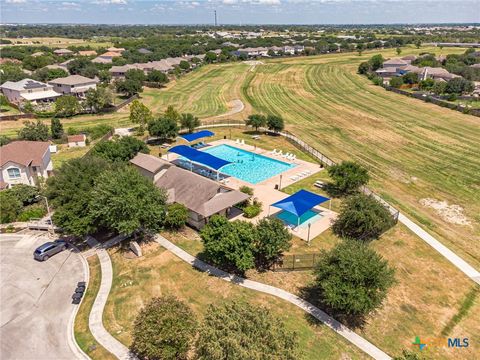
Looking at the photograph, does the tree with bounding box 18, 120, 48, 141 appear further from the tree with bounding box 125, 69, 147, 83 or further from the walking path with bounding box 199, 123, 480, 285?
the walking path with bounding box 199, 123, 480, 285

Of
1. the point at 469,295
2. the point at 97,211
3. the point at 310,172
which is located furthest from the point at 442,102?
the point at 97,211

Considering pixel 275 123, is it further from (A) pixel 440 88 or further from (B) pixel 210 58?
(B) pixel 210 58

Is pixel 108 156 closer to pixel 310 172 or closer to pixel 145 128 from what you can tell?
pixel 145 128

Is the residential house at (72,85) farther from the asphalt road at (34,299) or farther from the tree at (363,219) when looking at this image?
the tree at (363,219)

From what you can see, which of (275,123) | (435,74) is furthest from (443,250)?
(435,74)


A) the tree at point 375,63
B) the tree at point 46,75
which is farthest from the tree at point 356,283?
the tree at point 375,63

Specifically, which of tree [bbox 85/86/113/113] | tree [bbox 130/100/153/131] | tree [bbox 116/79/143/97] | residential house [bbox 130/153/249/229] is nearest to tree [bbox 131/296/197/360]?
residential house [bbox 130/153/249/229]
